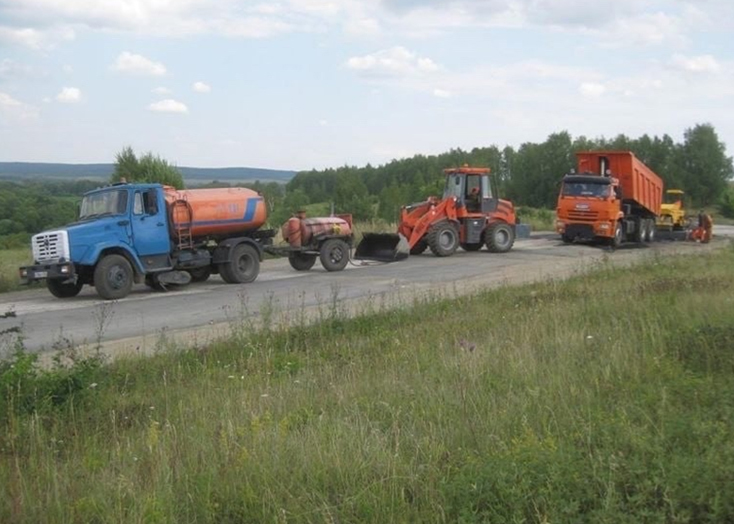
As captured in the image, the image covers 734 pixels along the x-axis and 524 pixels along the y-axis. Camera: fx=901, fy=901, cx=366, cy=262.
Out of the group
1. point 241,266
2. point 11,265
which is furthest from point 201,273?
point 11,265

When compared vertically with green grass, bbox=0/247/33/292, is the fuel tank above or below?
above

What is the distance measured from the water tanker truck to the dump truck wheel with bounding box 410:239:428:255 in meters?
6.40

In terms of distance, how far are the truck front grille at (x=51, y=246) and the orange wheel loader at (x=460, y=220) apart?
9448 millimetres

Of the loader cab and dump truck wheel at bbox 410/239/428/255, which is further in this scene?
the loader cab

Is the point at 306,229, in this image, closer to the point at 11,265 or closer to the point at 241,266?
the point at 241,266

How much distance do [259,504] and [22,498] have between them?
1400 mm

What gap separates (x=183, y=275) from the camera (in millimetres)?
19391

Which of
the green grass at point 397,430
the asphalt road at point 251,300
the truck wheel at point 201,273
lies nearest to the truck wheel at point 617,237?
the asphalt road at point 251,300

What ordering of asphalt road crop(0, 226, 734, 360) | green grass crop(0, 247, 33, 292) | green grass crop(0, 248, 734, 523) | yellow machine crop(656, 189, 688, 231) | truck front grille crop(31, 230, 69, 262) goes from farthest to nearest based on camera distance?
yellow machine crop(656, 189, 688, 231)
green grass crop(0, 247, 33, 292)
truck front grille crop(31, 230, 69, 262)
asphalt road crop(0, 226, 734, 360)
green grass crop(0, 248, 734, 523)

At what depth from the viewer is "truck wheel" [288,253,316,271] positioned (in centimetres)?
2275

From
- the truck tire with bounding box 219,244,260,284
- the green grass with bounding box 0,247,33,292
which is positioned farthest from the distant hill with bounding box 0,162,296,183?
the truck tire with bounding box 219,244,260,284

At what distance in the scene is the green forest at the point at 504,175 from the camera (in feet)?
111

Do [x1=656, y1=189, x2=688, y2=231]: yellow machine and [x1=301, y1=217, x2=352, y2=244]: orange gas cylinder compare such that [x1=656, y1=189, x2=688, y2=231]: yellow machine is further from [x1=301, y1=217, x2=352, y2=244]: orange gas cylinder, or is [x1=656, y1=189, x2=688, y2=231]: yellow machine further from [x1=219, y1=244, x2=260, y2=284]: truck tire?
[x1=219, y1=244, x2=260, y2=284]: truck tire

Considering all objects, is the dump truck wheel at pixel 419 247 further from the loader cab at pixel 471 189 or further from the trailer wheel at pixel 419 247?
the loader cab at pixel 471 189
